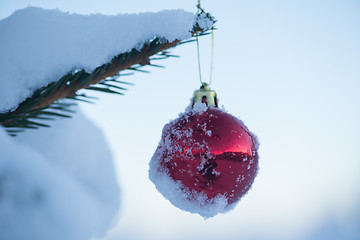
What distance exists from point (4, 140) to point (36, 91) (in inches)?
5.8

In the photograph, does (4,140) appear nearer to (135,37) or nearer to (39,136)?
(135,37)

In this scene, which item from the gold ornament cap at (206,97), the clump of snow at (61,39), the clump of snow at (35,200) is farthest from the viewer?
the gold ornament cap at (206,97)

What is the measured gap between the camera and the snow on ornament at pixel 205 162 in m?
0.44

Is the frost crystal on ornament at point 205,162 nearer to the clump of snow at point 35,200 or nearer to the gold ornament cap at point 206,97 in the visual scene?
the gold ornament cap at point 206,97

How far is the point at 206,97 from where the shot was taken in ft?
1.86

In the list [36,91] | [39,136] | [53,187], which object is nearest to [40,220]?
[53,187]

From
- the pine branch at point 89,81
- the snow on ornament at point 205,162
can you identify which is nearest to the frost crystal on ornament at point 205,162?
the snow on ornament at point 205,162

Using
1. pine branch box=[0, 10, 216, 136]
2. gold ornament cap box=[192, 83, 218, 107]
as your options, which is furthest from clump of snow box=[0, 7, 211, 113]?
gold ornament cap box=[192, 83, 218, 107]

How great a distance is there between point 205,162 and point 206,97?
0.59 ft

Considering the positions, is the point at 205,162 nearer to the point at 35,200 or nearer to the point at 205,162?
the point at 205,162

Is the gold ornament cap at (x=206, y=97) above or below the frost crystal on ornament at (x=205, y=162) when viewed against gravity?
above

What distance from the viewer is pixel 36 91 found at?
1.19ft

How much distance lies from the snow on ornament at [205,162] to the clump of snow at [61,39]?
166 mm

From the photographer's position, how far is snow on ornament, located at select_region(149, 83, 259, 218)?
1.45 ft
